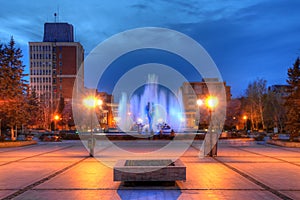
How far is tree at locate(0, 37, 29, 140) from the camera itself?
1226 inches

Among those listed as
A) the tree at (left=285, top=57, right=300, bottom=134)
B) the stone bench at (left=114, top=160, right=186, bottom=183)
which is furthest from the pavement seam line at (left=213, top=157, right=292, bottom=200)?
the tree at (left=285, top=57, right=300, bottom=134)

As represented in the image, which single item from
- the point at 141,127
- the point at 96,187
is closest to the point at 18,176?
the point at 96,187

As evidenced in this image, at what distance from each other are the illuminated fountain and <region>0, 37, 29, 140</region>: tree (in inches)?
627

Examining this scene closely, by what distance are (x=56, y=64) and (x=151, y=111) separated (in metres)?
78.1

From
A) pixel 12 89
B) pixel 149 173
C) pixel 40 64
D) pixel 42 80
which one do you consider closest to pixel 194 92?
pixel 42 80

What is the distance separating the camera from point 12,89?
3180 centimetres

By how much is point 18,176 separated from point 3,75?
860 inches

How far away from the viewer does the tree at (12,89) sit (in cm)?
3114

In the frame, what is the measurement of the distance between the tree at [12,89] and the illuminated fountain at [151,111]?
627 inches

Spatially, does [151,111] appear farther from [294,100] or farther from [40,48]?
[40,48]

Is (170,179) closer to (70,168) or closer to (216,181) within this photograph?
(216,181)

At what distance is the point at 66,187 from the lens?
1049cm

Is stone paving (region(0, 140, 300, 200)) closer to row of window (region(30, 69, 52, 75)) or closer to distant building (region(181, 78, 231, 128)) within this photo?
distant building (region(181, 78, 231, 128))

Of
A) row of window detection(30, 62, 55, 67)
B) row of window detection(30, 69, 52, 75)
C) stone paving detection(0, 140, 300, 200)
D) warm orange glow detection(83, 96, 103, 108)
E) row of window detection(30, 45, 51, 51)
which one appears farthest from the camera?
row of window detection(30, 69, 52, 75)
